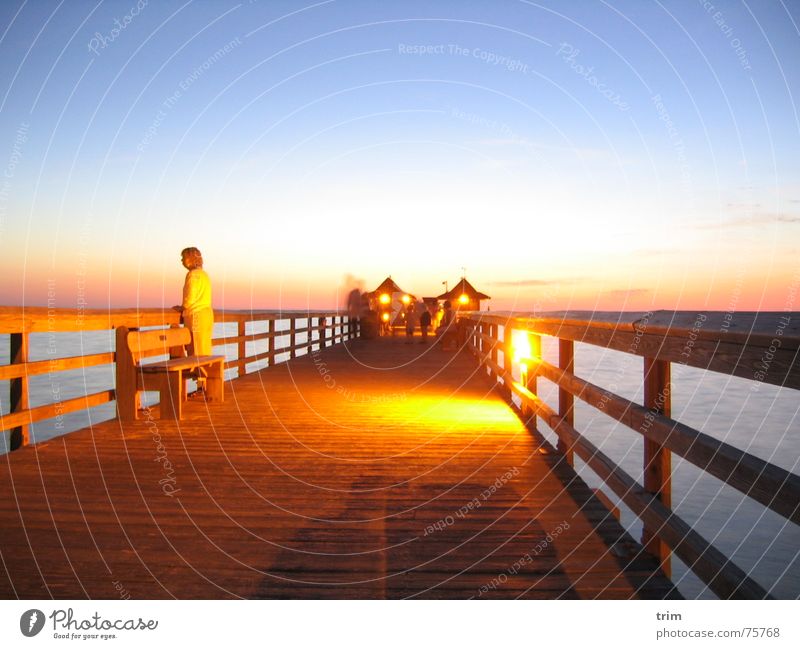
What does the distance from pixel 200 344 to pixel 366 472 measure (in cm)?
400

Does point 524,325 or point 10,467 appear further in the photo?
point 524,325

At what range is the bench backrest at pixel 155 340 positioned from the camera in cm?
629

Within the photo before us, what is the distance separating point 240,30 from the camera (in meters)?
6.32

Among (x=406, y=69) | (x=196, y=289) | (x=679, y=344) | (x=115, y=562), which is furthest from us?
(x=406, y=69)

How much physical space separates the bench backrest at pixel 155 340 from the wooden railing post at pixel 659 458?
512 cm

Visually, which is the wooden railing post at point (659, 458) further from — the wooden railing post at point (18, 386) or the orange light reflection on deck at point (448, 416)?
the wooden railing post at point (18, 386)

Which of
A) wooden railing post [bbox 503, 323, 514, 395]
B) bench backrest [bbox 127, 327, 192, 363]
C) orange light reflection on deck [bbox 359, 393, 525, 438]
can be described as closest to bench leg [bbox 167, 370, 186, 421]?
bench backrest [bbox 127, 327, 192, 363]

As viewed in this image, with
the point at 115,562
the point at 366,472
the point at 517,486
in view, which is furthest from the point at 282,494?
the point at 517,486

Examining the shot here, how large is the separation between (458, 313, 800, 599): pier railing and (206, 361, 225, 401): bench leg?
4.87 metres

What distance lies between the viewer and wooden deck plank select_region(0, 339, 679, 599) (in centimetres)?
258

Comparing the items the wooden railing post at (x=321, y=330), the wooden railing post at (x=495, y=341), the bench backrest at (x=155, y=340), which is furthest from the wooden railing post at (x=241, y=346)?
the wooden railing post at (x=321, y=330)

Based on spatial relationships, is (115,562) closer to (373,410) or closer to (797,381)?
(797,381)

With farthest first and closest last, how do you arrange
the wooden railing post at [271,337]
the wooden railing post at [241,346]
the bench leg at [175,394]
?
the wooden railing post at [271,337]
the wooden railing post at [241,346]
the bench leg at [175,394]

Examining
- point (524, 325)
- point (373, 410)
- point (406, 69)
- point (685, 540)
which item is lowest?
point (373, 410)
